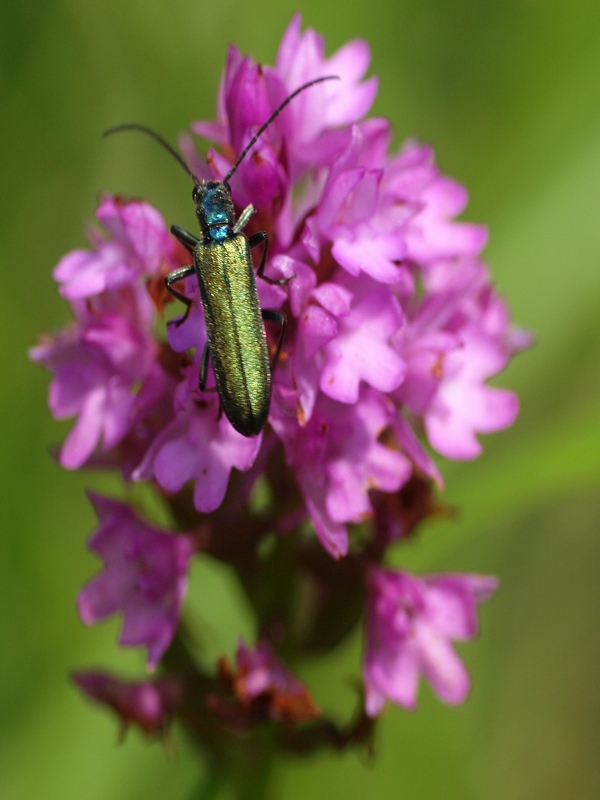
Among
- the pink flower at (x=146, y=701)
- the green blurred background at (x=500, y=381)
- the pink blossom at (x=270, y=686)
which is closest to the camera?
the pink blossom at (x=270, y=686)

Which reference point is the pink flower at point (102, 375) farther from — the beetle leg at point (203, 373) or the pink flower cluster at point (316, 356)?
the beetle leg at point (203, 373)

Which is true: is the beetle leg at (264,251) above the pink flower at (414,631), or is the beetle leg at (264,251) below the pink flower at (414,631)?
above

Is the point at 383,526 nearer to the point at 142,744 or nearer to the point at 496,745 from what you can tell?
the point at 142,744

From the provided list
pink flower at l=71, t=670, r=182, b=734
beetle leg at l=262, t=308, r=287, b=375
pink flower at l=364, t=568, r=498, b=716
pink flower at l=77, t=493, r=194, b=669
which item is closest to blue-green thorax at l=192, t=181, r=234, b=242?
beetle leg at l=262, t=308, r=287, b=375

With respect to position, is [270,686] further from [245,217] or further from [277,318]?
[245,217]

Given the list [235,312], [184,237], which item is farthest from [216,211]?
[235,312]

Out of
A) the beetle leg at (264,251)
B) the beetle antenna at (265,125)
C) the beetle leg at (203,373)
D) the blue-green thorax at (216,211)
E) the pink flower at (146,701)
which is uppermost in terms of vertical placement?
the beetle antenna at (265,125)

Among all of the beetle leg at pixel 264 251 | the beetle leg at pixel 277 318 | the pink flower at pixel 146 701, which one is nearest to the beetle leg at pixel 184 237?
the beetle leg at pixel 264 251

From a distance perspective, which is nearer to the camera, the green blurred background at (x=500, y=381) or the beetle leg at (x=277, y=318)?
the beetle leg at (x=277, y=318)
